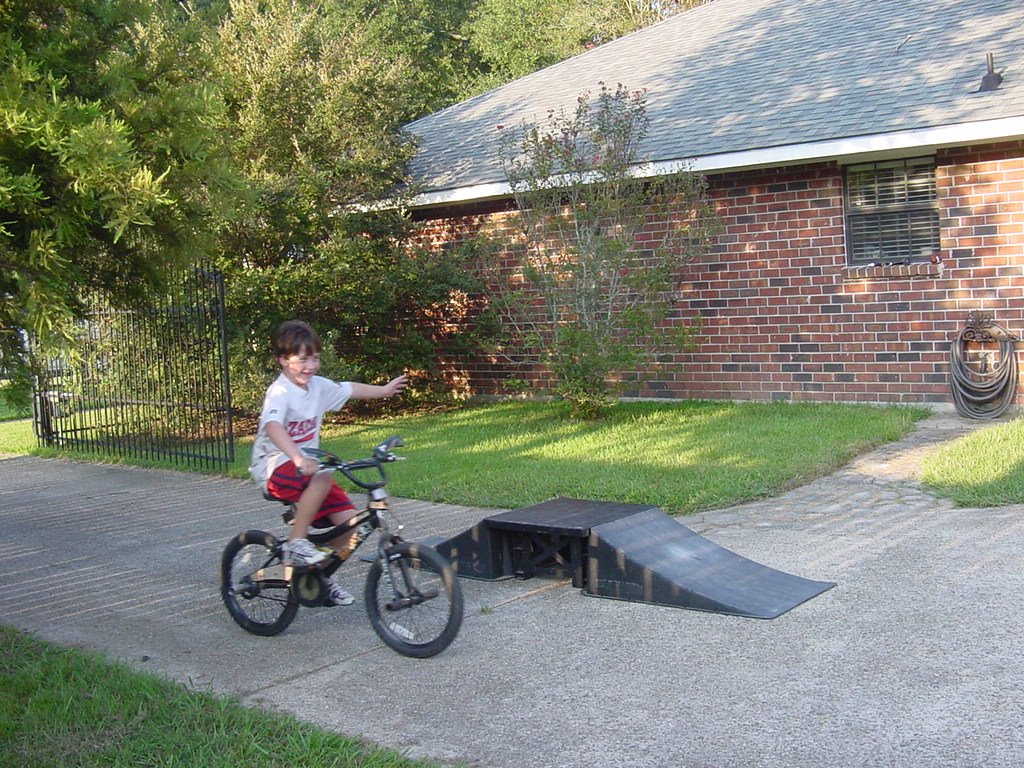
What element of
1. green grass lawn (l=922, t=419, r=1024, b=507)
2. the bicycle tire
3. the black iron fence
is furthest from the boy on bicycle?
the black iron fence

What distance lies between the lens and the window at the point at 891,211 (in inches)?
464

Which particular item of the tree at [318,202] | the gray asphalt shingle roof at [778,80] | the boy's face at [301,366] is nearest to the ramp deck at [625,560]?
the boy's face at [301,366]

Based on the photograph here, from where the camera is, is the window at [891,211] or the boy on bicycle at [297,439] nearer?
the boy on bicycle at [297,439]

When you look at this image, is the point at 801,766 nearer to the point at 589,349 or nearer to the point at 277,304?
the point at 589,349

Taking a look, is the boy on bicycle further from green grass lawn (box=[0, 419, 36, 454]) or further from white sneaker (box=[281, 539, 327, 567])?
green grass lawn (box=[0, 419, 36, 454])

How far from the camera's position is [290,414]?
Answer: 18.4ft

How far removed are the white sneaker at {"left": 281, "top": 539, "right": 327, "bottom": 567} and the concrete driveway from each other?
0.43 metres

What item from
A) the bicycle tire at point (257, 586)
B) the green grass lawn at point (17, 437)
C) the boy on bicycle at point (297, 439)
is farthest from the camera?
the green grass lawn at point (17, 437)

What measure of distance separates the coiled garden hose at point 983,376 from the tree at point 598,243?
2772mm

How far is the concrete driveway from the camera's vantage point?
423 centimetres

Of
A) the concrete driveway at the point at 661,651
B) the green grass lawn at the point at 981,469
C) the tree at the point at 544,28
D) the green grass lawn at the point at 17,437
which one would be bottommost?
the concrete driveway at the point at 661,651

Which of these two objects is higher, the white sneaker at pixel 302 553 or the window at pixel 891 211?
the window at pixel 891 211

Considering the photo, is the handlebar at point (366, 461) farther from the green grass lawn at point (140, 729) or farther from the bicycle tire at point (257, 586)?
the green grass lawn at point (140, 729)

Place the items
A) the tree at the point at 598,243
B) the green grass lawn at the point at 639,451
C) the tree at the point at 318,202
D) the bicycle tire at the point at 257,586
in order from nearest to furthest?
the bicycle tire at the point at 257,586 < the green grass lawn at the point at 639,451 < the tree at the point at 598,243 < the tree at the point at 318,202
